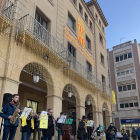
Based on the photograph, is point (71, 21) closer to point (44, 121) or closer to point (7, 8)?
point (7, 8)

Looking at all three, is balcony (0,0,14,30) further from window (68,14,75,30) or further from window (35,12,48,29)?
window (68,14,75,30)

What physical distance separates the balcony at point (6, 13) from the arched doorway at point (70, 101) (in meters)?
6.17

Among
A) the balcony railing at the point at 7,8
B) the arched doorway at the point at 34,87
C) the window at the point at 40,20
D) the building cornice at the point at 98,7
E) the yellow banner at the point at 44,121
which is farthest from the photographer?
the building cornice at the point at 98,7

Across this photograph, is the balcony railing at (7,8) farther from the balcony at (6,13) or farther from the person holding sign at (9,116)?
the person holding sign at (9,116)

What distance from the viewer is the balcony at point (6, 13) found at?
6992 millimetres

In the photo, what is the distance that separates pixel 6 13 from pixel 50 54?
3279 mm

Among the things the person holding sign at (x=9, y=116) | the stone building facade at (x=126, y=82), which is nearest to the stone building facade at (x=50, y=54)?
the person holding sign at (x=9, y=116)

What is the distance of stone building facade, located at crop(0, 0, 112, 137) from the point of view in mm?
7867

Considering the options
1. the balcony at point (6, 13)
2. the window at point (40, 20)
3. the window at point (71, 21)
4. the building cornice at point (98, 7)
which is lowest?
the balcony at point (6, 13)

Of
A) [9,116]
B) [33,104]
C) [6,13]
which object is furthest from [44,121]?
[33,104]

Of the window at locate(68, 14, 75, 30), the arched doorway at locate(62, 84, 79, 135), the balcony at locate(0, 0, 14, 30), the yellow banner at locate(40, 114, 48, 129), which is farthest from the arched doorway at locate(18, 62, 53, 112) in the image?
the window at locate(68, 14, 75, 30)

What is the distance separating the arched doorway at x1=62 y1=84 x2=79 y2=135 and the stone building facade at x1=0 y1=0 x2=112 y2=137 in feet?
0.26

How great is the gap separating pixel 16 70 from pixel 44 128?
3013 mm

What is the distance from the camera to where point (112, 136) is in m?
13.8
